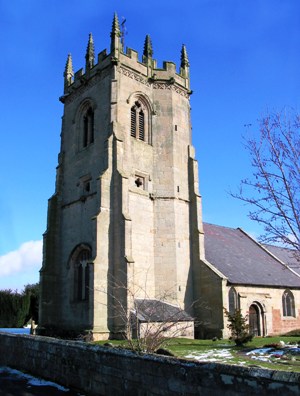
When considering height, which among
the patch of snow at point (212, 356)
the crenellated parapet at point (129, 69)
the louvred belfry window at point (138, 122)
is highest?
the crenellated parapet at point (129, 69)

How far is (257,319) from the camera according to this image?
90.7 feet

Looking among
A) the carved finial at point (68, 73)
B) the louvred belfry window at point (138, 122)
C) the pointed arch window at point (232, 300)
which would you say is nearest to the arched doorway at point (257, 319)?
the pointed arch window at point (232, 300)

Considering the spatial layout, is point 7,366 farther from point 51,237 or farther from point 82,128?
point 82,128

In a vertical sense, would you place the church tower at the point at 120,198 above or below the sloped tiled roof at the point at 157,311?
above

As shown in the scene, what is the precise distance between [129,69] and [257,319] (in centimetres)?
1963

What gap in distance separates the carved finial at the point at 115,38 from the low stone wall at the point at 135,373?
775 inches

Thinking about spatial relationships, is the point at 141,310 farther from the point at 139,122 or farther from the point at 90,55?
the point at 90,55

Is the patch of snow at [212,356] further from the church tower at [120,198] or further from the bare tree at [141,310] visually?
the church tower at [120,198]

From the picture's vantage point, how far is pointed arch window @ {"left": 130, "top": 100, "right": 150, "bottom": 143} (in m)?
26.3

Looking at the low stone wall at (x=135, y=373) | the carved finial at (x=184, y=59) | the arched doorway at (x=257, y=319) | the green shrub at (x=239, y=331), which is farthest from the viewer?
the carved finial at (x=184, y=59)

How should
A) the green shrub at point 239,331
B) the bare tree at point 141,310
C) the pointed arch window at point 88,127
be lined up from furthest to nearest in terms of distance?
the pointed arch window at point 88,127 < the bare tree at point 141,310 < the green shrub at point 239,331

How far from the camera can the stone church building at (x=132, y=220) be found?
22312mm

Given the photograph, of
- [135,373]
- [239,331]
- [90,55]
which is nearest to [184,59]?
[90,55]

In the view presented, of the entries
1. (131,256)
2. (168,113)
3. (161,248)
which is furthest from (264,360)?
(168,113)
